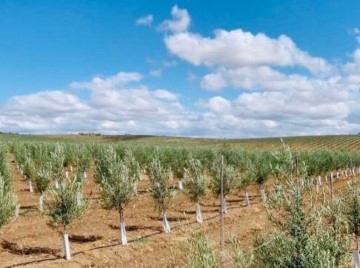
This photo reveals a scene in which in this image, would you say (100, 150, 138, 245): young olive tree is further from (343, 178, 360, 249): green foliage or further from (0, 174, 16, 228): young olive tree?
(343, 178, 360, 249): green foliage

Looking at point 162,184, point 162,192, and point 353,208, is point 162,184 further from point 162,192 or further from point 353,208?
point 353,208

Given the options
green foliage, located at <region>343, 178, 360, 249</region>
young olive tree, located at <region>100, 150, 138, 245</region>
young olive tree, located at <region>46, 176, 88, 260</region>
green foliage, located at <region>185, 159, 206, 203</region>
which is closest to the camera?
green foliage, located at <region>343, 178, 360, 249</region>

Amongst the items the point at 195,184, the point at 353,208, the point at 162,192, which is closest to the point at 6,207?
the point at 162,192

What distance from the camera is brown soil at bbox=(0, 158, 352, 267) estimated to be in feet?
125

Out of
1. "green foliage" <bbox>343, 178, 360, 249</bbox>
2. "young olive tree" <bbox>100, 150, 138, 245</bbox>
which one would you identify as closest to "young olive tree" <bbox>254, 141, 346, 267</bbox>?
"green foliage" <bbox>343, 178, 360, 249</bbox>

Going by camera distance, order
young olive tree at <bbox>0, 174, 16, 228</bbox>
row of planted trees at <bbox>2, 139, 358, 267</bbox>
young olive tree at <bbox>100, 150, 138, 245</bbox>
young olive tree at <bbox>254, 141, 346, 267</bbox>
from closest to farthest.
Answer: young olive tree at <bbox>254, 141, 346, 267</bbox> → row of planted trees at <bbox>2, 139, 358, 267</bbox> → young olive tree at <bbox>0, 174, 16, 228</bbox> → young olive tree at <bbox>100, 150, 138, 245</bbox>

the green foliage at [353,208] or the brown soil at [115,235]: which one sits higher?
the green foliage at [353,208]

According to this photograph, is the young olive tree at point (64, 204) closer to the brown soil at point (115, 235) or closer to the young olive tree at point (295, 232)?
the brown soil at point (115, 235)

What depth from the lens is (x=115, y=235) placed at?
150ft

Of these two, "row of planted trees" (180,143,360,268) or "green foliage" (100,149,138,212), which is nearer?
"row of planted trees" (180,143,360,268)

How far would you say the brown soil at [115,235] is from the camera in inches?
1501

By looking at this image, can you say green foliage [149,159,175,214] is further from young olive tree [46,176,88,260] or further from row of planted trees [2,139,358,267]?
young olive tree [46,176,88,260]

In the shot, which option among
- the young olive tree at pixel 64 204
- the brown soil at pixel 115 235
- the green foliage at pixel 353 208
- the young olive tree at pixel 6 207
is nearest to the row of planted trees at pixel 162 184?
the young olive tree at pixel 64 204

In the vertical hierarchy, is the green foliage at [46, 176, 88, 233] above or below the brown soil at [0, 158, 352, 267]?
above
